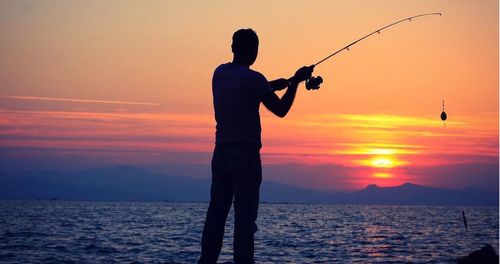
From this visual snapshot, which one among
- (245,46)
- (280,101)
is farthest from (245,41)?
(280,101)

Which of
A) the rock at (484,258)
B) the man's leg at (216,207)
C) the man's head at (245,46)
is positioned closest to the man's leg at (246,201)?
the man's leg at (216,207)

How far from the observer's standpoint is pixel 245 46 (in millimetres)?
6602

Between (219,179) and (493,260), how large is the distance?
15.4 metres

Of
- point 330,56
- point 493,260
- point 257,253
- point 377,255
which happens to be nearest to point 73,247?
point 257,253

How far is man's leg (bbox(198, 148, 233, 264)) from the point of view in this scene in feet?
21.8

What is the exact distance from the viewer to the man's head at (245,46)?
654 cm

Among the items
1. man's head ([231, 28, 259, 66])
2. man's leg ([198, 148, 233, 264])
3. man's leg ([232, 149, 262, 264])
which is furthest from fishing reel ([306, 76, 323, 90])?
man's leg ([198, 148, 233, 264])

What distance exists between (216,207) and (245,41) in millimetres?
1536

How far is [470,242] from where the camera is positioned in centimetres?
5050

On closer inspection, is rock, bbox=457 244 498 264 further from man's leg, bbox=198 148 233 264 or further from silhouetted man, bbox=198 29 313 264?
silhouetted man, bbox=198 29 313 264

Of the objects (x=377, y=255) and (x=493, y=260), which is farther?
(x=377, y=255)

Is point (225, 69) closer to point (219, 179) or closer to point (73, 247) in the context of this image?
point (219, 179)

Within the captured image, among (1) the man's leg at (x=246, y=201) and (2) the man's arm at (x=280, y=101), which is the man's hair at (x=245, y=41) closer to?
(2) the man's arm at (x=280, y=101)

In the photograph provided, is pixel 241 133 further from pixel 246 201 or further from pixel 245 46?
pixel 245 46
